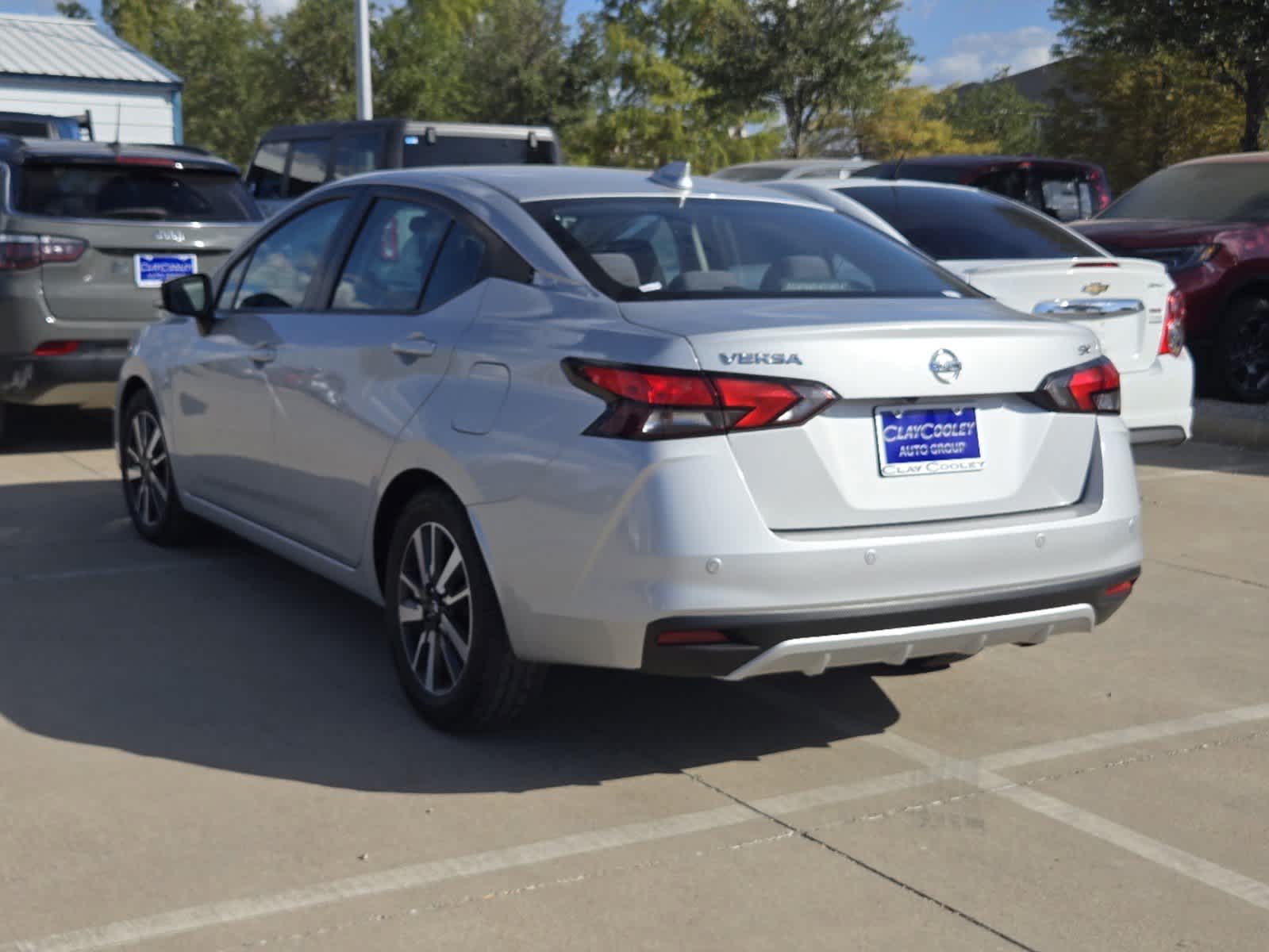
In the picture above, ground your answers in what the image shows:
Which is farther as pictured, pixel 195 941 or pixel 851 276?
pixel 851 276

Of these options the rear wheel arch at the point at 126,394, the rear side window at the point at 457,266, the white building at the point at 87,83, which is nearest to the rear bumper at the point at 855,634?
the rear side window at the point at 457,266

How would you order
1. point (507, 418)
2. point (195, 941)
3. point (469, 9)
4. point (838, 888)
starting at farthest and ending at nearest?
point (469, 9) < point (507, 418) < point (838, 888) < point (195, 941)

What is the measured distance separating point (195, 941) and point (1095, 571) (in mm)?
2430

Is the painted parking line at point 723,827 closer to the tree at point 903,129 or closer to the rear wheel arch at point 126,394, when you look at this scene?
the rear wheel arch at point 126,394

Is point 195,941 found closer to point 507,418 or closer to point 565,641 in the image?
point 565,641

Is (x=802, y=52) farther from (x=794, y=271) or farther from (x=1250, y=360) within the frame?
(x=794, y=271)

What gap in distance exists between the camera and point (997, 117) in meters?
67.6

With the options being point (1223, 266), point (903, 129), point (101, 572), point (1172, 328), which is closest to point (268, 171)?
point (1223, 266)

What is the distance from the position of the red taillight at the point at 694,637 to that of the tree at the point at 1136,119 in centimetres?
3587

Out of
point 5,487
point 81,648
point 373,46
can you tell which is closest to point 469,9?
point 373,46

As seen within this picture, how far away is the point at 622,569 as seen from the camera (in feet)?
13.4

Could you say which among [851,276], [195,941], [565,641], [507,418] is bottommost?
[195,941]

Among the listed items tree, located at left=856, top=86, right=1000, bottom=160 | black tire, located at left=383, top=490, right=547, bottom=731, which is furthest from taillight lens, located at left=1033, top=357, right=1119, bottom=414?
tree, located at left=856, top=86, right=1000, bottom=160

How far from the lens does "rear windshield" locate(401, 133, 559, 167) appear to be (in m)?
Result: 14.4
